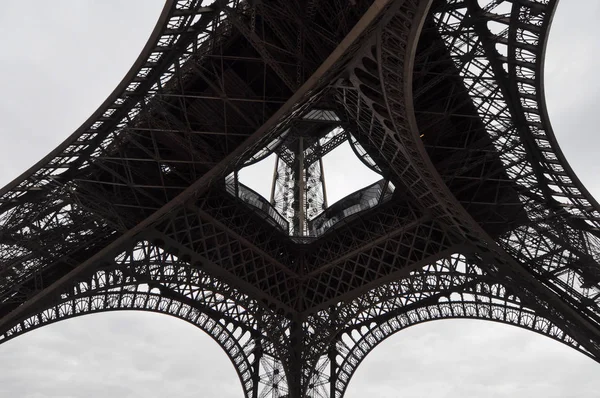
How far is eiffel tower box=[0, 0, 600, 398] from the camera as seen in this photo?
16.8 metres

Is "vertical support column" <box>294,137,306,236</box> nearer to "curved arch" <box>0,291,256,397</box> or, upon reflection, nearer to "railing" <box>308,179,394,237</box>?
"railing" <box>308,179,394,237</box>

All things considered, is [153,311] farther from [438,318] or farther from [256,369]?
[438,318]

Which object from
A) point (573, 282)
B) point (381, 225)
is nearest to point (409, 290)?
point (381, 225)

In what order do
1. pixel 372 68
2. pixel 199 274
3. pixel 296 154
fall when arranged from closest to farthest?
pixel 372 68 < pixel 199 274 < pixel 296 154

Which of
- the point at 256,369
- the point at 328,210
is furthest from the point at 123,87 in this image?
the point at 256,369

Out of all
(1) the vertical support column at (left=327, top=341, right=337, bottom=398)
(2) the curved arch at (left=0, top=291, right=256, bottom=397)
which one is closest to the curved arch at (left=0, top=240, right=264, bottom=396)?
(2) the curved arch at (left=0, top=291, right=256, bottom=397)

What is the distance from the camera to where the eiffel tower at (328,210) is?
16.8 m

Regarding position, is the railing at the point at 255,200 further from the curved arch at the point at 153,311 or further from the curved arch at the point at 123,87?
the curved arch at the point at 123,87

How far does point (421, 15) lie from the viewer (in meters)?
13.3

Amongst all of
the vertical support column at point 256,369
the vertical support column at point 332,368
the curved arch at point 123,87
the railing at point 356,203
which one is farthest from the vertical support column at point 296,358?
the curved arch at point 123,87

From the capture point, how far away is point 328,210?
1248 inches

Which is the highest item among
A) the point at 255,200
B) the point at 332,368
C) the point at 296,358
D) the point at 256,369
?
the point at 255,200

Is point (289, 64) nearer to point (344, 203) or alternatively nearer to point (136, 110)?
point (136, 110)

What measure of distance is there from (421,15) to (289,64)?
530 centimetres
